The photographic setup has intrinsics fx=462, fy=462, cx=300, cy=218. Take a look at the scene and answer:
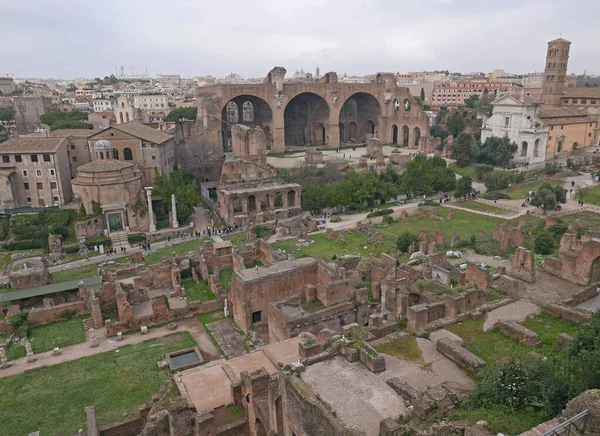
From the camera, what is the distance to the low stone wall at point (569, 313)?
1486 cm

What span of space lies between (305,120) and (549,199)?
141 feet

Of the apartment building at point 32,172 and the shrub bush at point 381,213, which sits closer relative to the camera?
the apartment building at point 32,172

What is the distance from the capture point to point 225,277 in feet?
89.7

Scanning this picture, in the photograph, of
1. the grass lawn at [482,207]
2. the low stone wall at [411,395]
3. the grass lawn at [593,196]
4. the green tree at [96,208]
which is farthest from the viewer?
the grass lawn at [593,196]

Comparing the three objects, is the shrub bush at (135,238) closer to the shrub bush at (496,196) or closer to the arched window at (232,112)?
the shrub bush at (496,196)

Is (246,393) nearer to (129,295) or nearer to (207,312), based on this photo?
(207,312)

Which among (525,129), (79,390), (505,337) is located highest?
(525,129)

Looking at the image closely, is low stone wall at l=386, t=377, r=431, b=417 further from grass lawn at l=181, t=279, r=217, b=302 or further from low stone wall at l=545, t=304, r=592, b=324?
grass lawn at l=181, t=279, r=217, b=302

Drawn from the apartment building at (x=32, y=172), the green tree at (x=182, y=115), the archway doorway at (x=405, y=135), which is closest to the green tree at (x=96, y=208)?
the apartment building at (x=32, y=172)

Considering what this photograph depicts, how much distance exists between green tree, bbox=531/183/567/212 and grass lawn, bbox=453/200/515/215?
2146mm

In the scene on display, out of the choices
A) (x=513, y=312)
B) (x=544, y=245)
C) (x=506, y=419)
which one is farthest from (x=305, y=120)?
(x=506, y=419)

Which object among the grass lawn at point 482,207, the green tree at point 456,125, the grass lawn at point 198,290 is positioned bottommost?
the grass lawn at point 198,290

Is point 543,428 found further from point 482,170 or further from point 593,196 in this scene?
point 482,170

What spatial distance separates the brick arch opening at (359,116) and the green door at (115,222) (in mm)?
46574
